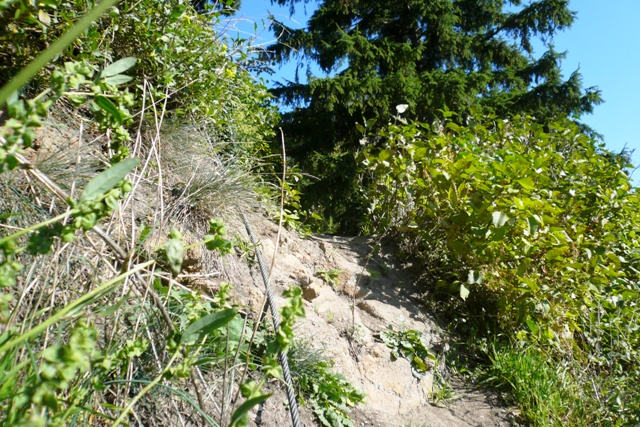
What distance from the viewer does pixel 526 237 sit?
3.44m

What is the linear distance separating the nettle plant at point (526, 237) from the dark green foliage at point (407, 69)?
3.86 m

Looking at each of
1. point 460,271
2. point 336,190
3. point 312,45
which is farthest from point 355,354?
point 312,45

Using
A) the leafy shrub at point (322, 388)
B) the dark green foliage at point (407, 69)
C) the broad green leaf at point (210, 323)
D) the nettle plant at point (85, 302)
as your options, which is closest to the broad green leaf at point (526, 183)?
the leafy shrub at point (322, 388)

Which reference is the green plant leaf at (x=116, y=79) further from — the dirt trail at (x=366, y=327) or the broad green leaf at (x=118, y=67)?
the dirt trail at (x=366, y=327)

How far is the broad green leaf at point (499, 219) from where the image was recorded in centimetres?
307

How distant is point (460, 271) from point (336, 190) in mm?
4429

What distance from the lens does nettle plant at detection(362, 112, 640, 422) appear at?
3.25 metres

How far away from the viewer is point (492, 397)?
125 inches

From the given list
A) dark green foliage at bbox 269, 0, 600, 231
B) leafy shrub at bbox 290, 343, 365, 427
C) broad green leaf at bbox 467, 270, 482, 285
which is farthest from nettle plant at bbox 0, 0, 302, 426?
dark green foliage at bbox 269, 0, 600, 231

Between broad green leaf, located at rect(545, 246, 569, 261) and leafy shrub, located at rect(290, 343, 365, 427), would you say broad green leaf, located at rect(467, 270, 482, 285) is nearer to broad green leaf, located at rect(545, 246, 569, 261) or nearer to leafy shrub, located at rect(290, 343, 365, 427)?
broad green leaf, located at rect(545, 246, 569, 261)

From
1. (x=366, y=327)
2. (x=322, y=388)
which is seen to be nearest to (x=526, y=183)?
(x=366, y=327)

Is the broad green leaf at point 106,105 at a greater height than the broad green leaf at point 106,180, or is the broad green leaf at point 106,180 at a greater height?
the broad green leaf at point 106,105

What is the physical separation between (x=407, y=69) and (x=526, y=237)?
18.9ft

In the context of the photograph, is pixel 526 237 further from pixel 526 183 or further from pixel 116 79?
pixel 116 79
